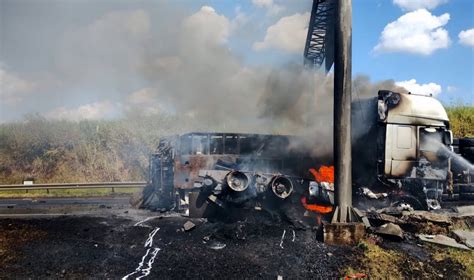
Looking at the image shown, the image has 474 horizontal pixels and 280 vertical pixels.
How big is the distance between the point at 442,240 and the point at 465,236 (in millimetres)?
645

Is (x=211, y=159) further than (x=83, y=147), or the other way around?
(x=83, y=147)

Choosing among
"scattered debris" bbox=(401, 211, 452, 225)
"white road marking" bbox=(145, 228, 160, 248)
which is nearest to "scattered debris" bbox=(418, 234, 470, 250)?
"scattered debris" bbox=(401, 211, 452, 225)

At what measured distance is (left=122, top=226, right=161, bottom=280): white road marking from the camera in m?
5.50

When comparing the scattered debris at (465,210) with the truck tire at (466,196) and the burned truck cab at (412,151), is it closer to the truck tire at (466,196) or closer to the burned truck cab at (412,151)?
the burned truck cab at (412,151)

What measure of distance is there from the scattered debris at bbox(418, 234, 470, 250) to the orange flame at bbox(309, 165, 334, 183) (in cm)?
295

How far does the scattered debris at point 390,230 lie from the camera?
23.9 feet

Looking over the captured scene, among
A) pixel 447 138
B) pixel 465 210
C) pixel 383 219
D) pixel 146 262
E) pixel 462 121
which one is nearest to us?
pixel 146 262

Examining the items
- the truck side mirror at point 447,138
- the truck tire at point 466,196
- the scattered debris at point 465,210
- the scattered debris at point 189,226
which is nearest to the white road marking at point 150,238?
the scattered debris at point 189,226

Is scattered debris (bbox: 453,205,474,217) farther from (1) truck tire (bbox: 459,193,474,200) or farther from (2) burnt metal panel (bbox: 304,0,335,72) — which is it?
(2) burnt metal panel (bbox: 304,0,335,72)

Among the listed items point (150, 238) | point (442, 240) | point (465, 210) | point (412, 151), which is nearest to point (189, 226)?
point (150, 238)

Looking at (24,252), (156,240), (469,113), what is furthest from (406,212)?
(469,113)

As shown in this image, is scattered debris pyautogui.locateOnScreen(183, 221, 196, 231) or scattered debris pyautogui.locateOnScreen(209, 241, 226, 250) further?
scattered debris pyautogui.locateOnScreen(183, 221, 196, 231)

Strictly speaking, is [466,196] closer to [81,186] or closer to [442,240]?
[442,240]

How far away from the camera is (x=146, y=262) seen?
19.9 ft
